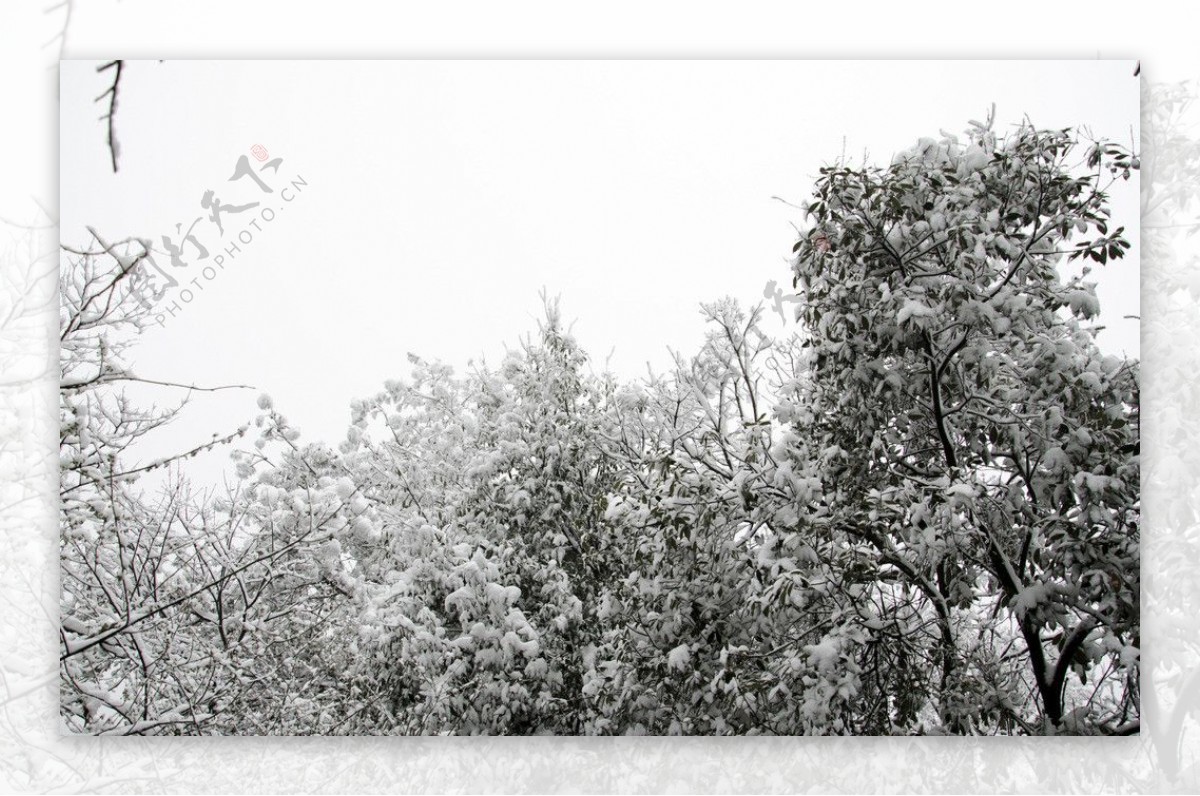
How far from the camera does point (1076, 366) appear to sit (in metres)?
3.11

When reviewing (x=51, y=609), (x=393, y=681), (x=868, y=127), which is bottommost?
(x=393, y=681)

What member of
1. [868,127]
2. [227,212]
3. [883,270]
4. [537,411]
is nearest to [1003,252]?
[883,270]

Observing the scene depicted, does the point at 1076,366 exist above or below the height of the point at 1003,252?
below

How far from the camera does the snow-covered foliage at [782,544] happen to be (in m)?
3.12

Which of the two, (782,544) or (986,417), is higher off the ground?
(986,417)

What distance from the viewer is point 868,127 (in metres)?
3.25

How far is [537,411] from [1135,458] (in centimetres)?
184

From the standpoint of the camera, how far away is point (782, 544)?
10.4 feet

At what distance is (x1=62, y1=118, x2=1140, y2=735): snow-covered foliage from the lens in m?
3.12

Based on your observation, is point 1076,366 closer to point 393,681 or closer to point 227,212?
point 393,681

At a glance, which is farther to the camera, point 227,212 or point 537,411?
point 537,411

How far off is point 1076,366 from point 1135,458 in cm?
33

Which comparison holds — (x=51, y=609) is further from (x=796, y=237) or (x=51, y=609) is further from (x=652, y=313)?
(x=796, y=237)

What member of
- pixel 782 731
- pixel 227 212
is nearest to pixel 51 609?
pixel 227 212
